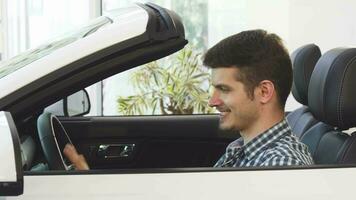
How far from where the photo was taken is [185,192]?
1.27 m

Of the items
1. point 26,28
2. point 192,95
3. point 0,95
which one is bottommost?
point 192,95

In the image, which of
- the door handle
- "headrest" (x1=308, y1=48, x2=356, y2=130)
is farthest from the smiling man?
the door handle

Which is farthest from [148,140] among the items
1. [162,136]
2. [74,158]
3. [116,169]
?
[116,169]

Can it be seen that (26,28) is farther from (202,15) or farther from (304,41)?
(304,41)

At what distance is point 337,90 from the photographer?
1.64 metres

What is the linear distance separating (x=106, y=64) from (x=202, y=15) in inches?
132

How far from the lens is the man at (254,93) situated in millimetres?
1604

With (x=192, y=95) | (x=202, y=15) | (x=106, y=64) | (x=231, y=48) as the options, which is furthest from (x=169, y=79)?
(x=106, y=64)

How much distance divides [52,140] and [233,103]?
0.66 metres

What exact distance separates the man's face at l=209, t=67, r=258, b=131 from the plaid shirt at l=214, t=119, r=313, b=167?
62 millimetres

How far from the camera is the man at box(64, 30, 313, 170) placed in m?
1.60

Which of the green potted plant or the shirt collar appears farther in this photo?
the green potted plant

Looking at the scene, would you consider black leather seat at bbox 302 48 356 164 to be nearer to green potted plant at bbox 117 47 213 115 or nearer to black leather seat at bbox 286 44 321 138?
black leather seat at bbox 286 44 321 138

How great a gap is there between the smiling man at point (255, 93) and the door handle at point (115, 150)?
1.02 metres
